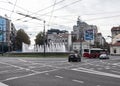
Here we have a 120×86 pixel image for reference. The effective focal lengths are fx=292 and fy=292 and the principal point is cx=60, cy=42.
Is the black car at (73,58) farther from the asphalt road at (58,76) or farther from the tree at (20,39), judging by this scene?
the tree at (20,39)

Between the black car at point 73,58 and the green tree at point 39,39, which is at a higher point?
the green tree at point 39,39

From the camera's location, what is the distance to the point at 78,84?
50.2ft

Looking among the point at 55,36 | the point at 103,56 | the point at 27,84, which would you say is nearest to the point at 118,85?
the point at 27,84

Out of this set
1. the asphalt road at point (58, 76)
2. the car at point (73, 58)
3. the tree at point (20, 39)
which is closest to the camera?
the asphalt road at point (58, 76)

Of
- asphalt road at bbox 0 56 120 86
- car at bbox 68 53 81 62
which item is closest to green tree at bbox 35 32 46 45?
car at bbox 68 53 81 62

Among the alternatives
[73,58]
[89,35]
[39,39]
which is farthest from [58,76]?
[39,39]

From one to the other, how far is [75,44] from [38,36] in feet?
75.9

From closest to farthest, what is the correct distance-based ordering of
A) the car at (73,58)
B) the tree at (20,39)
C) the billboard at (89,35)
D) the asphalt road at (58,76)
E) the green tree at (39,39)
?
the asphalt road at (58,76), the car at (73,58), the billboard at (89,35), the tree at (20,39), the green tree at (39,39)

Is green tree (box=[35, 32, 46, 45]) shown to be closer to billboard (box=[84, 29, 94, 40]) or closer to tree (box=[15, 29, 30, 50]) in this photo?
tree (box=[15, 29, 30, 50])

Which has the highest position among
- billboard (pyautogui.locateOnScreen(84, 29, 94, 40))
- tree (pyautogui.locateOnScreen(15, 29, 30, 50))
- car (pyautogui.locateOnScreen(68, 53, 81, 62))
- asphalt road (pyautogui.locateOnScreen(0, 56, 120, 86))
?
tree (pyautogui.locateOnScreen(15, 29, 30, 50))

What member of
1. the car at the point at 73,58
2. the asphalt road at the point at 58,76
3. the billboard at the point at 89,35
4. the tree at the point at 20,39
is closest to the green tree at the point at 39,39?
the tree at the point at 20,39

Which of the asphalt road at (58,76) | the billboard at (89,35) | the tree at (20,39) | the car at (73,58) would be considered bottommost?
the asphalt road at (58,76)

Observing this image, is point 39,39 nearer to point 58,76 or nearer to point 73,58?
point 73,58

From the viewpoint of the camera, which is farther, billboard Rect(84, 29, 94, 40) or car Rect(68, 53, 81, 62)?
billboard Rect(84, 29, 94, 40)
